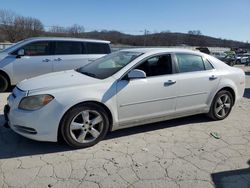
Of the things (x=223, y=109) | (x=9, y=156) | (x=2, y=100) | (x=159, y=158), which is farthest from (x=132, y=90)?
(x=2, y=100)

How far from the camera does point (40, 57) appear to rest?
816 centimetres

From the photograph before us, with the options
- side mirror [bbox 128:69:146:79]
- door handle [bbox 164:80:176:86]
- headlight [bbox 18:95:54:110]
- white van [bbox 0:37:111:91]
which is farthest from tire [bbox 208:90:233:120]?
white van [bbox 0:37:111:91]

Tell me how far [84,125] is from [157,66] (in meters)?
1.67

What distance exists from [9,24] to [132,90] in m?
68.6

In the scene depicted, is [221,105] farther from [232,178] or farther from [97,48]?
[97,48]

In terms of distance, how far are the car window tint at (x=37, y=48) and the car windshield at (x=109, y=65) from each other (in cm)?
373

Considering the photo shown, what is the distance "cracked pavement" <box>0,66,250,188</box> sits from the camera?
124 inches

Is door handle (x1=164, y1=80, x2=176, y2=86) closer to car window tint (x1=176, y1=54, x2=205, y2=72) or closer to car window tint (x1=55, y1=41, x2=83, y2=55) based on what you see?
car window tint (x1=176, y1=54, x2=205, y2=72)

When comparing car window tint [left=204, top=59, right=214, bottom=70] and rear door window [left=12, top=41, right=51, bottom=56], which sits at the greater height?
rear door window [left=12, top=41, right=51, bottom=56]

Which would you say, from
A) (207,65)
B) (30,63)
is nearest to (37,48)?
(30,63)

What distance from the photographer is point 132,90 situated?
4227 millimetres

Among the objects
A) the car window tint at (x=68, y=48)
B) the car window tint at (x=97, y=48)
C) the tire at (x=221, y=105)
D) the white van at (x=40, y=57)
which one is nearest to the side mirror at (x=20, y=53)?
the white van at (x=40, y=57)

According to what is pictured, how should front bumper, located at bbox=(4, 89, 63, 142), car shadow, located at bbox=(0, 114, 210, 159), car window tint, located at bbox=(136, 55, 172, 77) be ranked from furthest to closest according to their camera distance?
car window tint, located at bbox=(136, 55, 172, 77) < car shadow, located at bbox=(0, 114, 210, 159) < front bumper, located at bbox=(4, 89, 63, 142)

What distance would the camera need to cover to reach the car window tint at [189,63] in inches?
192
